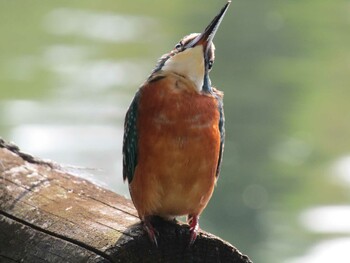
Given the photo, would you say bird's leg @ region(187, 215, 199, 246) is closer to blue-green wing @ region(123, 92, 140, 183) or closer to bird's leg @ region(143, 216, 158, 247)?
bird's leg @ region(143, 216, 158, 247)

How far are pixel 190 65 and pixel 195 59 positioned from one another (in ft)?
0.13

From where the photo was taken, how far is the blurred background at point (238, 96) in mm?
11562

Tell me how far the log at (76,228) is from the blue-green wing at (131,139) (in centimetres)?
16

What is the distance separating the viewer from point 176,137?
4.45 metres

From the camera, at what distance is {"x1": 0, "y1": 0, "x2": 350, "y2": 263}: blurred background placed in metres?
11.6

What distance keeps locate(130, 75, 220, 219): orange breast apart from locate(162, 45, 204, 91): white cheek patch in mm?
33

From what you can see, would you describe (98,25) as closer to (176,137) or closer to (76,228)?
(176,137)

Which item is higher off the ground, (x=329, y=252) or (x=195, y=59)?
(x=329, y=252)

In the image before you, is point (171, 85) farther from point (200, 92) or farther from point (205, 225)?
point (205, 225)

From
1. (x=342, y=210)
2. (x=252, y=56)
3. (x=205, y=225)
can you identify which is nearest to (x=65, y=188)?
(x=205, y=225)

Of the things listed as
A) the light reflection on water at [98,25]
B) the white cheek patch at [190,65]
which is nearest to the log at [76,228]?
the white cheek patch at [190,65]

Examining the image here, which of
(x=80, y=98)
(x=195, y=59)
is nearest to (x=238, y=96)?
(x=80, y=98)

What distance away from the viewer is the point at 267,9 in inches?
726

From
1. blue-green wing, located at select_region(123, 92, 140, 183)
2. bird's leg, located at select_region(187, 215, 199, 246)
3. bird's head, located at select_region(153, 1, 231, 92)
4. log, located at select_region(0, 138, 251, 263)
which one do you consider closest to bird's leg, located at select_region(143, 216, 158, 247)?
log, located at select_region(0, 138, 251, 263)
